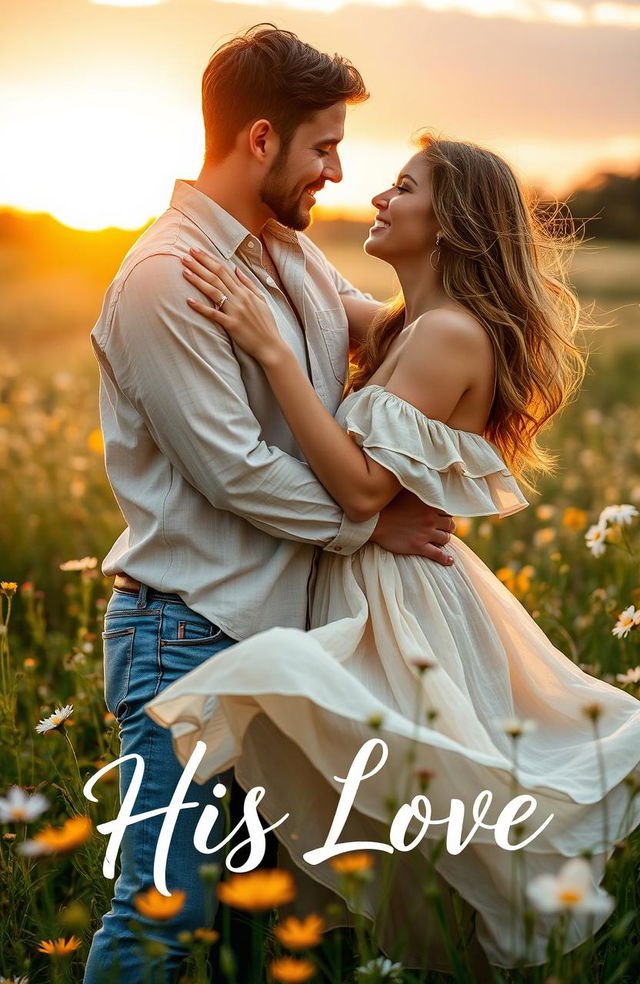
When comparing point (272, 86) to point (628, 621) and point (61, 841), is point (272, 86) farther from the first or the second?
point (61, 841)

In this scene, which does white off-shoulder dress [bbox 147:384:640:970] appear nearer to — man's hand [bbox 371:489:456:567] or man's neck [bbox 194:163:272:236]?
man's hand [bbox 371:489:456:567]

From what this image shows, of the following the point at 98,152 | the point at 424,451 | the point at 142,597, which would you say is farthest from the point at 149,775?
the point at 98,152

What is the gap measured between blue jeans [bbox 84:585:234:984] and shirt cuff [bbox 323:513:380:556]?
1.02 feet

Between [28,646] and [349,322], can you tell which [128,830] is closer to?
[349,322]

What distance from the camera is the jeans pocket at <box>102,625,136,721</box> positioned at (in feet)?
7.53

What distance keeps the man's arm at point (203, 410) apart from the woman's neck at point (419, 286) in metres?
0.57

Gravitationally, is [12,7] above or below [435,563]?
above

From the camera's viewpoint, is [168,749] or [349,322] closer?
[168,749]

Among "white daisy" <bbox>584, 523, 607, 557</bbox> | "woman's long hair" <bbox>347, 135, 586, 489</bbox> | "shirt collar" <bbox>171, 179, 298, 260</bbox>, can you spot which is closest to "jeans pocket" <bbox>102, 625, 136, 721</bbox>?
"shirt collar" <bbox>171, 179, 298, 260</bbox>

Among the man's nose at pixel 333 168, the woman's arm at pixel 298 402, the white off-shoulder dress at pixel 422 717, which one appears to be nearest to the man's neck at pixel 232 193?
the man's nose at pixel 333 168

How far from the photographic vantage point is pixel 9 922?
7.63ft

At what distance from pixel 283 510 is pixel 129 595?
0.42 meters

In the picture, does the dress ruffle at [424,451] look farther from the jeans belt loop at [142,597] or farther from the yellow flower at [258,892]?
the yellow flower at [258,892]

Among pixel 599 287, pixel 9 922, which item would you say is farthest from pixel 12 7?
pixel 599 287
